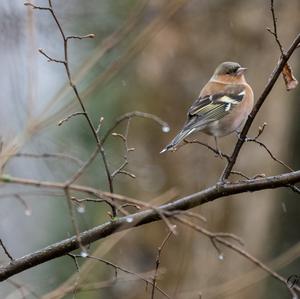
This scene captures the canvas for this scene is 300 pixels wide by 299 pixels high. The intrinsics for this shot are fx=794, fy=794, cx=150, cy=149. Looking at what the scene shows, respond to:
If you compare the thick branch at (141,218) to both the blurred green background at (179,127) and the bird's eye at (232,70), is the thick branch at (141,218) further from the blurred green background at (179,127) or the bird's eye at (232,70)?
the blurred green background at (179,127)

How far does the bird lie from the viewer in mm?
5277

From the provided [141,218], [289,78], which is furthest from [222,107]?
[141,218]

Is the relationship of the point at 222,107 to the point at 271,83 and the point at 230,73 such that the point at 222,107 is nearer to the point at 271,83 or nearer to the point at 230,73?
the point at 230,73

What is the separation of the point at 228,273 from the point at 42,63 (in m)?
3.62

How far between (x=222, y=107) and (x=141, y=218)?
6.93ft

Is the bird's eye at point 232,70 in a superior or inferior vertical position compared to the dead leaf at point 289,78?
inferior

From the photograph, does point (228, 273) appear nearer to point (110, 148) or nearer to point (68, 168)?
point (110, 148)

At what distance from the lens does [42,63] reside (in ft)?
33.6

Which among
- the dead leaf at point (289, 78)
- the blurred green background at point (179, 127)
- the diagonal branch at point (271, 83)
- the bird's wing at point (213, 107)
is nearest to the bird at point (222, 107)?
the bird's wing at point (213, 107)

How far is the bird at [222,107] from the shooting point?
208 inches

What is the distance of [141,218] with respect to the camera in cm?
354

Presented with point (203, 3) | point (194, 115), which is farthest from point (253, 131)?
point (194, 115)

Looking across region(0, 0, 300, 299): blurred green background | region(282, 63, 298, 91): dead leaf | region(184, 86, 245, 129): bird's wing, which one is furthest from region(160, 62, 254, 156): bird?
region(0, 0, 300, 299): blurred green background

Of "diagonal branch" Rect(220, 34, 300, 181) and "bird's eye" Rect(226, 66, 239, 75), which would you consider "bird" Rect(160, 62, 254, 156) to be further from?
"diagonal branch" Rect(220, 34, 300, 181)
